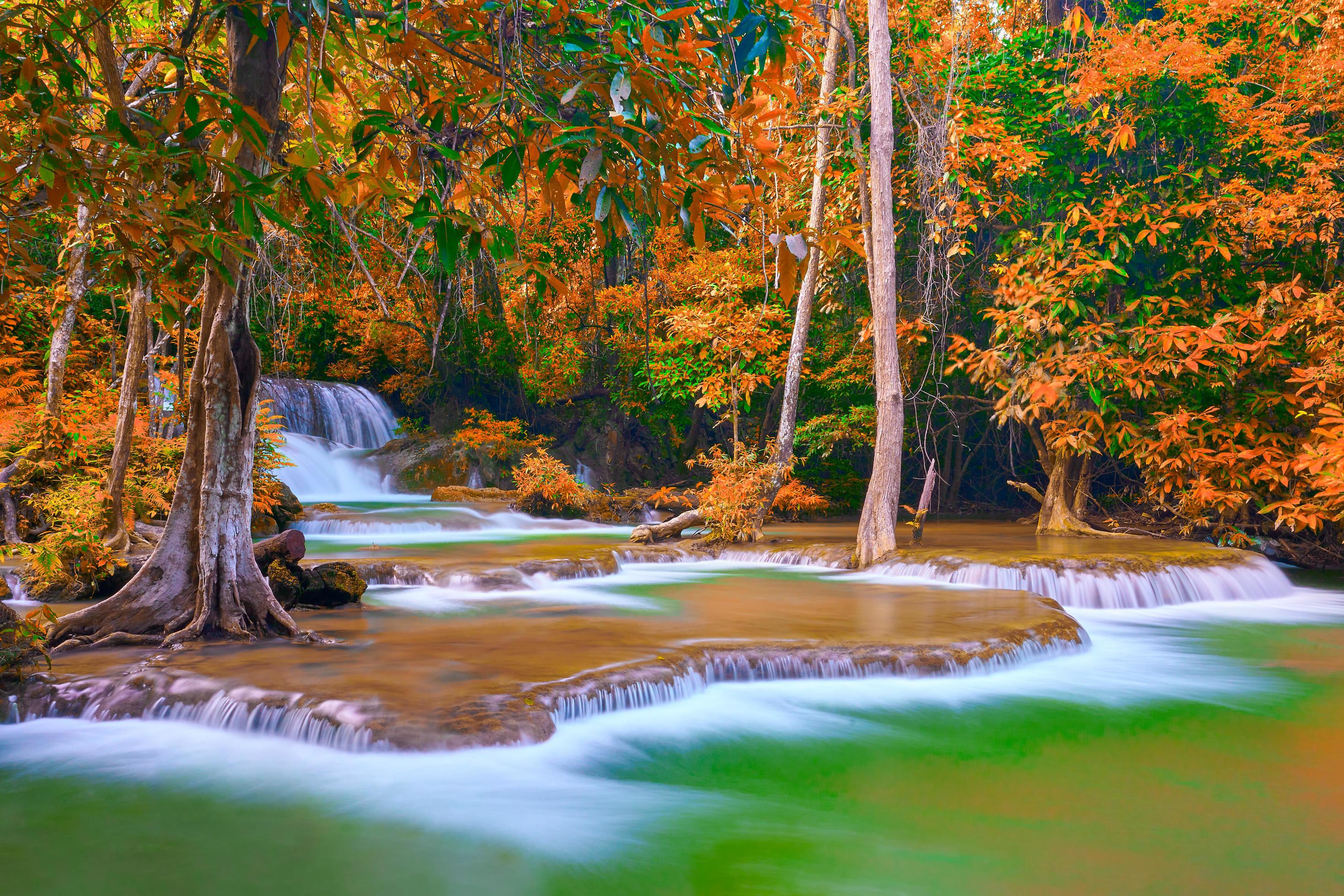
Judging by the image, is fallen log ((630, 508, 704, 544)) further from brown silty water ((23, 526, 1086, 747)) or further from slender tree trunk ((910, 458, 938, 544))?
brown silty water ((23, 526, 1086, 747))

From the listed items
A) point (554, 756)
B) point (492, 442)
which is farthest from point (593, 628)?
point (492, 442)

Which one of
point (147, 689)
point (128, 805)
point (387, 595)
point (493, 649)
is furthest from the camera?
point (387, 595)

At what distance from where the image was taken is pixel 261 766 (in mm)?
4656

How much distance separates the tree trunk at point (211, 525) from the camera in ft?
19.9

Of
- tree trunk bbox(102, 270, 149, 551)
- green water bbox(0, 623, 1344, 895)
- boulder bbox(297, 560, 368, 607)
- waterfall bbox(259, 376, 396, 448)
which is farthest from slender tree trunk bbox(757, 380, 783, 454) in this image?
green water bbox(0, 623, 1344, 895)

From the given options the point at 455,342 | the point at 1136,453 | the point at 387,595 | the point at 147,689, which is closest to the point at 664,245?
the point at 455,342

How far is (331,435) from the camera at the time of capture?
20.0 meters

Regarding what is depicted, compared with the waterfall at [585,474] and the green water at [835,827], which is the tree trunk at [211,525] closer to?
the green water at [835,827]

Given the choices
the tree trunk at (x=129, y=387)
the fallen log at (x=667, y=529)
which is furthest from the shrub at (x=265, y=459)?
the fallen log at (x=667, y=529)

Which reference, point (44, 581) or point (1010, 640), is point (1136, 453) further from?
point (44, 581)

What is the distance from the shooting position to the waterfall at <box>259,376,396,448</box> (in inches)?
761

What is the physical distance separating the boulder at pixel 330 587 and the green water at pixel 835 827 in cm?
340

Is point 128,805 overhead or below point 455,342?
below

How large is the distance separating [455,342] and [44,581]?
12.8 metres
